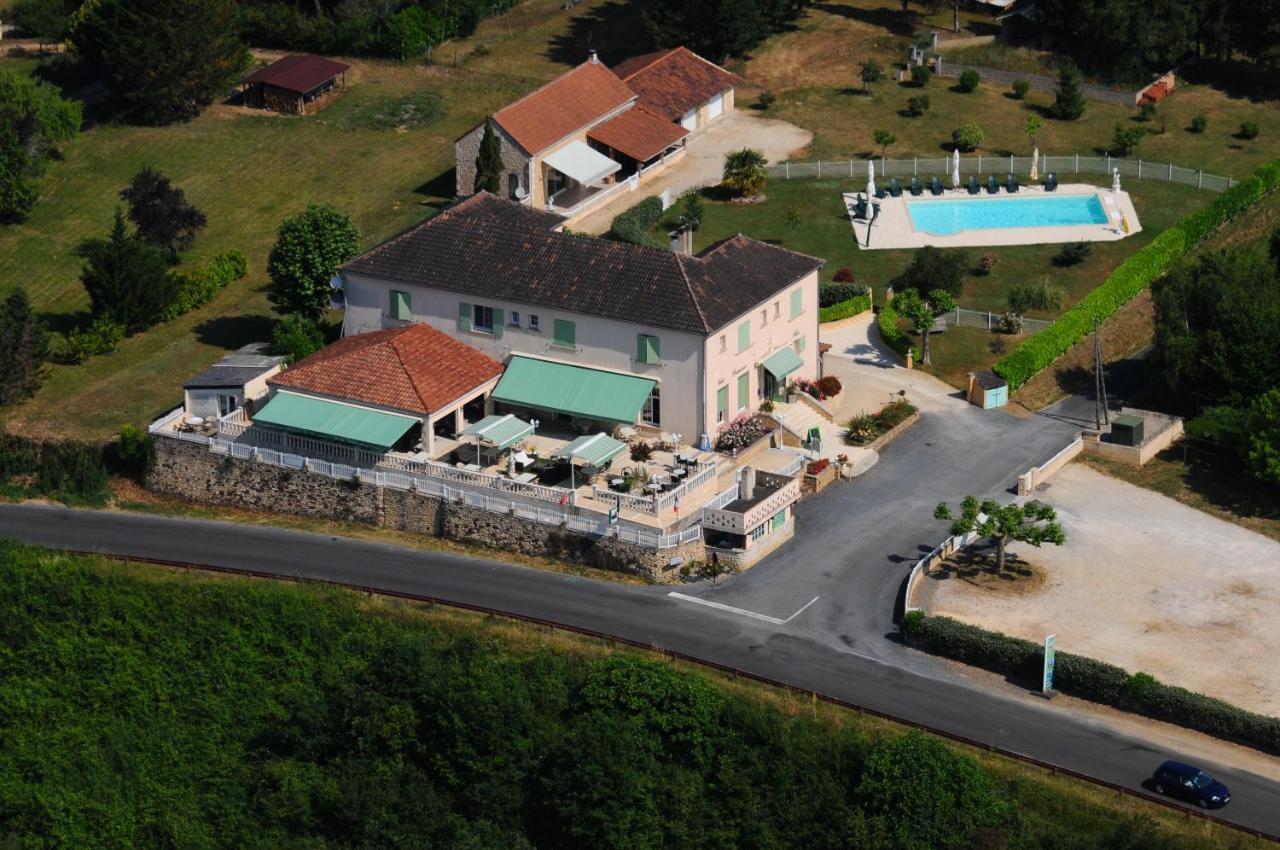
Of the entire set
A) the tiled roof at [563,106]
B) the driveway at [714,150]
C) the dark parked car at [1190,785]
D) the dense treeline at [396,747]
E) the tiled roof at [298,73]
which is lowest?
the dense treeline at [396,747]

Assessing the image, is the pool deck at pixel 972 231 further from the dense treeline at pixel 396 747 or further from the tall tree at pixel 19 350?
the tall tree at pixel 19 350

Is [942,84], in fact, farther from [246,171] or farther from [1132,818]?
[1132,818]

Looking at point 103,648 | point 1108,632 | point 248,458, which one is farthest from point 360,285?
point 1108,632

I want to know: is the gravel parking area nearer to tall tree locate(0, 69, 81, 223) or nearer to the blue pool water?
the blue pool water

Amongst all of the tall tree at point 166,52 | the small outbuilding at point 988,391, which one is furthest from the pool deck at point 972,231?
the tall tree at point 166,52

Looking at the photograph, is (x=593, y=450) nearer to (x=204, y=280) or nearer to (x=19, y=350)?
(x=19, y=350)

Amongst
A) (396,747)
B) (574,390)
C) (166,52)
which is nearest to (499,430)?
(574,390)

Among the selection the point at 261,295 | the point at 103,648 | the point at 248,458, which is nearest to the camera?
the point at 103,648
